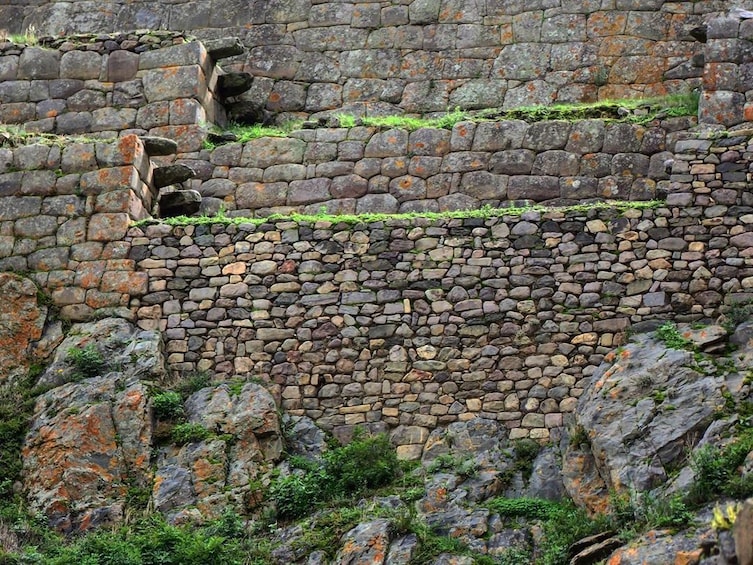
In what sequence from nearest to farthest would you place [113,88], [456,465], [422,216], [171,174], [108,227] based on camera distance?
[456,465], [422,216], [108,227], [171,174], [113,88]

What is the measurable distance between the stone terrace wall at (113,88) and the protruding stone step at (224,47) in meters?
0.09

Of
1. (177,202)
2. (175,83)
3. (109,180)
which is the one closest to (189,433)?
(109,180)

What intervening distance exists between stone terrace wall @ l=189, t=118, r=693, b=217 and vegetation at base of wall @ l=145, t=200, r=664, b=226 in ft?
2.86

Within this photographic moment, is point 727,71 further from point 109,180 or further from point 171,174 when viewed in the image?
point 109,180

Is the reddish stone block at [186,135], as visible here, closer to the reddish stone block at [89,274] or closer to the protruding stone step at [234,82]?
the protruding stone step at [234,82]

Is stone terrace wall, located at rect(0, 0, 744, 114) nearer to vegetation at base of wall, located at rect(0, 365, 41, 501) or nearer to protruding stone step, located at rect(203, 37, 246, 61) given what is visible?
protruding stone step, located at rect(203, 37, 246, 61)

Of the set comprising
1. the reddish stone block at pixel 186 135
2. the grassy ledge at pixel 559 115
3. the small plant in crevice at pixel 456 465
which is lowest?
the small plant in crevice at pixel 456 465

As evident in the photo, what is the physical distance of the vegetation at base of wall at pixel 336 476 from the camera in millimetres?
15516

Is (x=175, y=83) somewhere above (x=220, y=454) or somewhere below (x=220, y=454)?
above

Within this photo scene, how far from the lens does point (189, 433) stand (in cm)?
1608

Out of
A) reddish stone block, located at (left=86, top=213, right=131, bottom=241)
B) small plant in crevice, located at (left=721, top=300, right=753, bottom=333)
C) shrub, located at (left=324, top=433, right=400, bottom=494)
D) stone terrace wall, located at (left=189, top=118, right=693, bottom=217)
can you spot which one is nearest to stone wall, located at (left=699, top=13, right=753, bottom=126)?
stone terrace wall, located at (left=189, top=118, right=693, bottom=217)

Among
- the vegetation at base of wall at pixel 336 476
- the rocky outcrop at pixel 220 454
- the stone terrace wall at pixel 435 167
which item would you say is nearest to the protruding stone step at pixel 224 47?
the stone terrace wall at pixel 435 167

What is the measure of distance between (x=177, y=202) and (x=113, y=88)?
3.08m

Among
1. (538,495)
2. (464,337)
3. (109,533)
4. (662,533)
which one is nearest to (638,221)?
(464,337)
